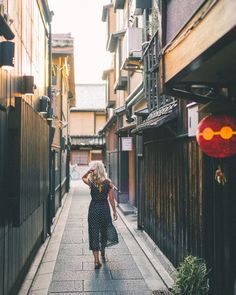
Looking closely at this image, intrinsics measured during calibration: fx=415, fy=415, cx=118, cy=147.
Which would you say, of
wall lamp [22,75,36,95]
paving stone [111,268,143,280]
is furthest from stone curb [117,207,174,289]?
wall lamp [22,75,36,95]

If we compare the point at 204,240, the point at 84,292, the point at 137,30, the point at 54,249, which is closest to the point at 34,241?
the point at 54,249

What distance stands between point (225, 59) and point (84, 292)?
524cm

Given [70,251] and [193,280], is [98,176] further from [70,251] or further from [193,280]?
[193,280]

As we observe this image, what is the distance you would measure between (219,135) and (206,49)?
1272 millimetres

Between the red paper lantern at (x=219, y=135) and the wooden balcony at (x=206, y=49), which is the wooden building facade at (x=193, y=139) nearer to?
the wooden balcony at (x=206, y=49)

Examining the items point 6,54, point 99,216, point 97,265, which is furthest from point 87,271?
point 6,54

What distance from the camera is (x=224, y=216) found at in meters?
6.27

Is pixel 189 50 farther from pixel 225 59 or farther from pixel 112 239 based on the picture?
pixel 112 239

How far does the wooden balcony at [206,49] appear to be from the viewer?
365 cm

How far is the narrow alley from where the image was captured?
8.11 m

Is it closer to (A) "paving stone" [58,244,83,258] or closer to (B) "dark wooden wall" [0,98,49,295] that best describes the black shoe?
(A) "paving stone" [58,244,83,258]

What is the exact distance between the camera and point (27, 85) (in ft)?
28.3

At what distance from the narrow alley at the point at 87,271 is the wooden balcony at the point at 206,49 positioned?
4409mm

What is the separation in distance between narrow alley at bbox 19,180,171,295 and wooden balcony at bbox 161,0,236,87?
14.5 ft
